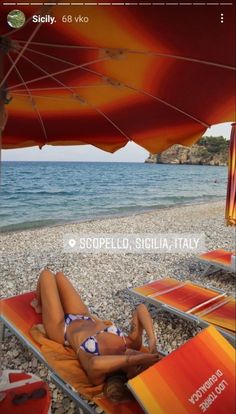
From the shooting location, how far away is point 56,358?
2088mm

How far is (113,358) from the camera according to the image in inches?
68.8

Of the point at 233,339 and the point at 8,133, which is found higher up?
the point at 8,133

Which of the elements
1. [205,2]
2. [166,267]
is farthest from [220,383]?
[166,267]

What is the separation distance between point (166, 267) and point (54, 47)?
426 centimetres

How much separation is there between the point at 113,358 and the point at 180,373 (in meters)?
0.37

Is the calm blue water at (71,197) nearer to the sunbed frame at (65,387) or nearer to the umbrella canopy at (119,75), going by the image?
the umbrella canopy at (119,75)

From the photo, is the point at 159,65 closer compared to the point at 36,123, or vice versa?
the point at 159,65

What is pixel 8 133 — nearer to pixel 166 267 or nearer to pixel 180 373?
pixel 180 373

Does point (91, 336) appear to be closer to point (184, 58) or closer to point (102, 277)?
point (184, 58)

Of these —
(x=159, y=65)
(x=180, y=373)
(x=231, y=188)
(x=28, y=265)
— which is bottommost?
(x=28, y=265)

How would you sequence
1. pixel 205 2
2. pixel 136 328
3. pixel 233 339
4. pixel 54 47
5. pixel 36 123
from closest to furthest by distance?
1. pixel 205 2
2. pixel 54 47
3. pixel 136 328
4. pixel 233 339
5. pixel 36 123

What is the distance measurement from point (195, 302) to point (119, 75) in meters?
2.15

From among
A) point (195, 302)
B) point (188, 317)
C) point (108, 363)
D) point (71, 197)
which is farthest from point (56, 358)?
point (71, 197)

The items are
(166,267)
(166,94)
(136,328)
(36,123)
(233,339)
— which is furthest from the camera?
(166,267)
